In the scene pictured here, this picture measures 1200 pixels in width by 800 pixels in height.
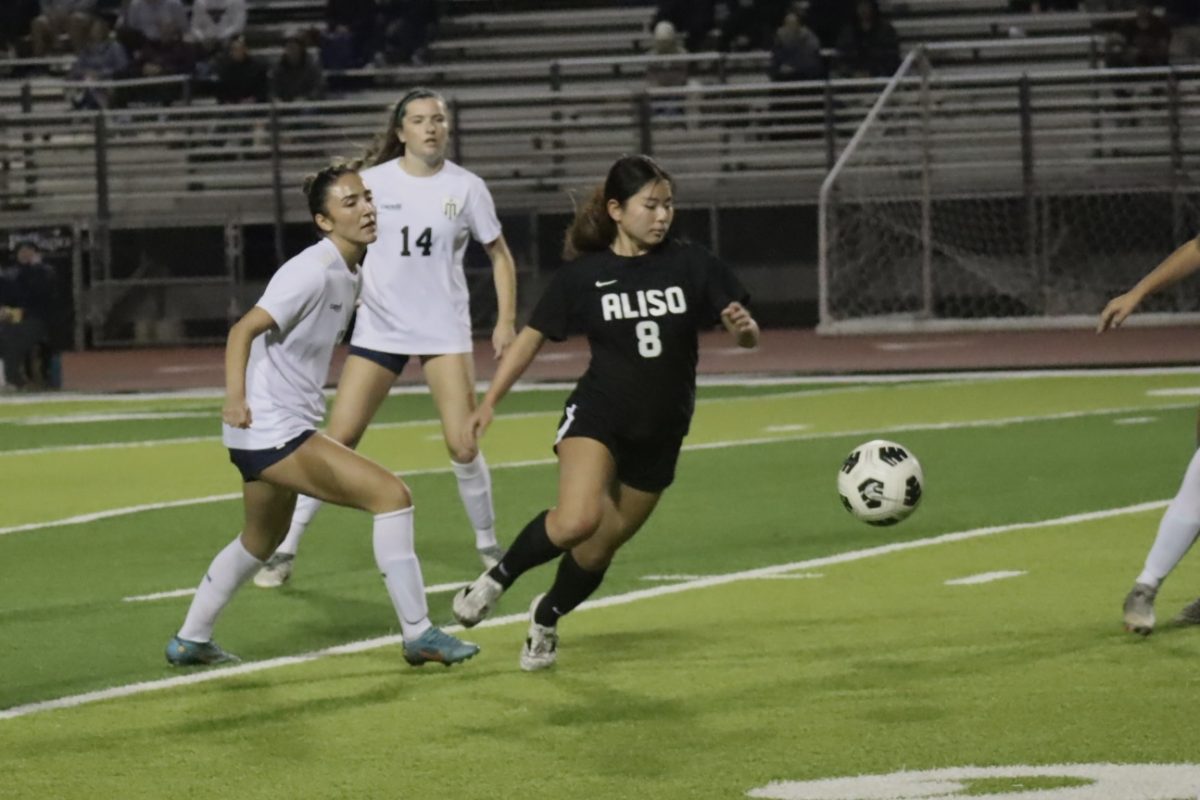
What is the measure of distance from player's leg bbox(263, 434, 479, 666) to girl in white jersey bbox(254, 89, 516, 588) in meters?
2.53

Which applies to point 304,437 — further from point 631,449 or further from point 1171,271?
point 1171,271

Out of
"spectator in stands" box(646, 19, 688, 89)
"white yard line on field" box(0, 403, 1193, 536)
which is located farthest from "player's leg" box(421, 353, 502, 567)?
"spectator in stands" box(646, 19, 688, 89)

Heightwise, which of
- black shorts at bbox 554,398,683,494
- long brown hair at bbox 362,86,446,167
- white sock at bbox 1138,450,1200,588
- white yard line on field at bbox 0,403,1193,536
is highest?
long brown hair at bbox 362,86,446,167

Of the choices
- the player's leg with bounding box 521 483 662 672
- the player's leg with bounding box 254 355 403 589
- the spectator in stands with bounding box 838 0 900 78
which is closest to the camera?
the player's leg with bounding box 521 483 662 672

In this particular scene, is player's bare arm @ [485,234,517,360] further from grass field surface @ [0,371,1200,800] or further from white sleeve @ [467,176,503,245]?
grass field surface @ [0,371,1200,800]

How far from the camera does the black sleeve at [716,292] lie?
8.78 m

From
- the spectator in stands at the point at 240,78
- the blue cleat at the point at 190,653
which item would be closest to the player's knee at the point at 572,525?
the blue cleat at the point at 190,653

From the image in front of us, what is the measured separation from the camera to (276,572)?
37.5ft

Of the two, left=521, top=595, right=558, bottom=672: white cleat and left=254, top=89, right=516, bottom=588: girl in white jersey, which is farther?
left=254, top=89, right=516, bottom=588: girl in white jersey

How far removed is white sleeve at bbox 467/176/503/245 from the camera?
1173 cm

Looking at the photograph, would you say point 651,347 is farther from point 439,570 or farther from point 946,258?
point 946,258

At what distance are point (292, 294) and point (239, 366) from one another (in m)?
0.40

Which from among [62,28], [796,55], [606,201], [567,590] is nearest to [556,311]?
[606,201]

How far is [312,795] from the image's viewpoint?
6.93 metres
